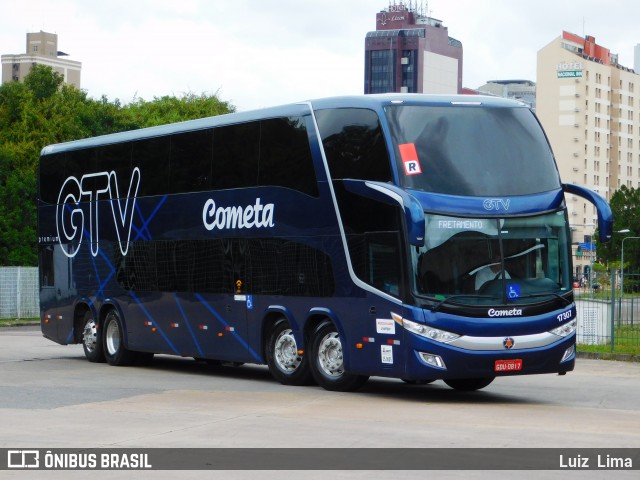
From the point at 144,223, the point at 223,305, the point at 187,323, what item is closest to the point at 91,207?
the point at 144,223

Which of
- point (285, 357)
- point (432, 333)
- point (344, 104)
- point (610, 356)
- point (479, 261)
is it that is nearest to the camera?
point (432, 333)

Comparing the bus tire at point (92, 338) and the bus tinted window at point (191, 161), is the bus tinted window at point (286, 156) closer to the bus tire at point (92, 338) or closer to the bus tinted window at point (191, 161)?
the bus tinted window at point (191, 161)

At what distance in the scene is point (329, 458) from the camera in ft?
38.5

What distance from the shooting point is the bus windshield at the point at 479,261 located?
17516 mm

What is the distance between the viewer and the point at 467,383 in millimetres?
20016

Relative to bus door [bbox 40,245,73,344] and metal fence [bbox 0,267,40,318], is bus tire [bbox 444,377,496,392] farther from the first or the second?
metal fence [bbox 0,267,40,318]

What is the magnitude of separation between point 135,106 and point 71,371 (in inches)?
2754

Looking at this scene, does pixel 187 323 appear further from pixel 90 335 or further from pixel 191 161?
pixel 90 335

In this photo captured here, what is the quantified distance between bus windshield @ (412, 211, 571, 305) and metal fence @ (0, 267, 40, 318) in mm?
35658

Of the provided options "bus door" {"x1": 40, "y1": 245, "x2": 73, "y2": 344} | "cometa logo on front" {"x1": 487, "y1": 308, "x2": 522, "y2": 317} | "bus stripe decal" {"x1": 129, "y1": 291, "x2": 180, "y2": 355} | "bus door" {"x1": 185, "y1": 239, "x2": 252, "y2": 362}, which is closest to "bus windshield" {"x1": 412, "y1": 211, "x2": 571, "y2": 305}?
"cometa logo on front" {"x1": 487, "y1": 308, "x2": 522, "y2": 317}

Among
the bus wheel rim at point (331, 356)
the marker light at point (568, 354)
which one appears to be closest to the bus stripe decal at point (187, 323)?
the bus wheel rim at point (331, 356)

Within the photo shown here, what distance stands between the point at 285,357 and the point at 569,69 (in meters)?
155

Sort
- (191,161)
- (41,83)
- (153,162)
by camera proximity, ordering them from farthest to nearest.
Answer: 1. (41,83)
2. (153,162)
3. (191,161)

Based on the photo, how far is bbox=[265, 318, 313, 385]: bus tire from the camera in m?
19.9
